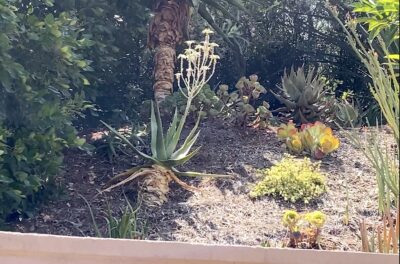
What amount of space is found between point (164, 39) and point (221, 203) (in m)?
3.26

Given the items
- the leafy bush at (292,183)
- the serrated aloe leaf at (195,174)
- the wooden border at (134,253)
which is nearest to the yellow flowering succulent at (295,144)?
the leafy bush at (292,183)

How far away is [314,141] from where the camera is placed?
785cm

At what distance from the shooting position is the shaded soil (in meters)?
6.19

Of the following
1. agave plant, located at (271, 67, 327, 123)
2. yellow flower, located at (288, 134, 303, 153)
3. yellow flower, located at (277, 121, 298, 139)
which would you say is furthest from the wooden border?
agave plant, located at (271, 67, 327, 123)

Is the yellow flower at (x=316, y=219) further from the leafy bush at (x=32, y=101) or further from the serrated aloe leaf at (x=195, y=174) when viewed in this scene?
the leafy bush at (x=32, y=101)

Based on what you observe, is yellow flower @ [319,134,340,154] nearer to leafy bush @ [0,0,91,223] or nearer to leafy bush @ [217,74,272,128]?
leafy bush @ [217,74,272,128]

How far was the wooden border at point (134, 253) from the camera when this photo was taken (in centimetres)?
399

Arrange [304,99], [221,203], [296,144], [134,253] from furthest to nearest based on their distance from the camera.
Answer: [304,99] → [296,144] → [221,203] → [134,253]

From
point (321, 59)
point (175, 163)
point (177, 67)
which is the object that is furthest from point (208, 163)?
point (321, 59)

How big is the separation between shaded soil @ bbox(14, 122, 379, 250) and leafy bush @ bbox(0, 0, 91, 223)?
390mm

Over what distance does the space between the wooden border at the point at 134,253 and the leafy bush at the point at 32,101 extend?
2093 mm

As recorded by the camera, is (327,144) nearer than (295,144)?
Yes

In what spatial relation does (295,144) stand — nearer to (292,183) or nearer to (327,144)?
(327,144)

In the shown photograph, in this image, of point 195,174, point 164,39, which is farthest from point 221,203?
point 164,39
